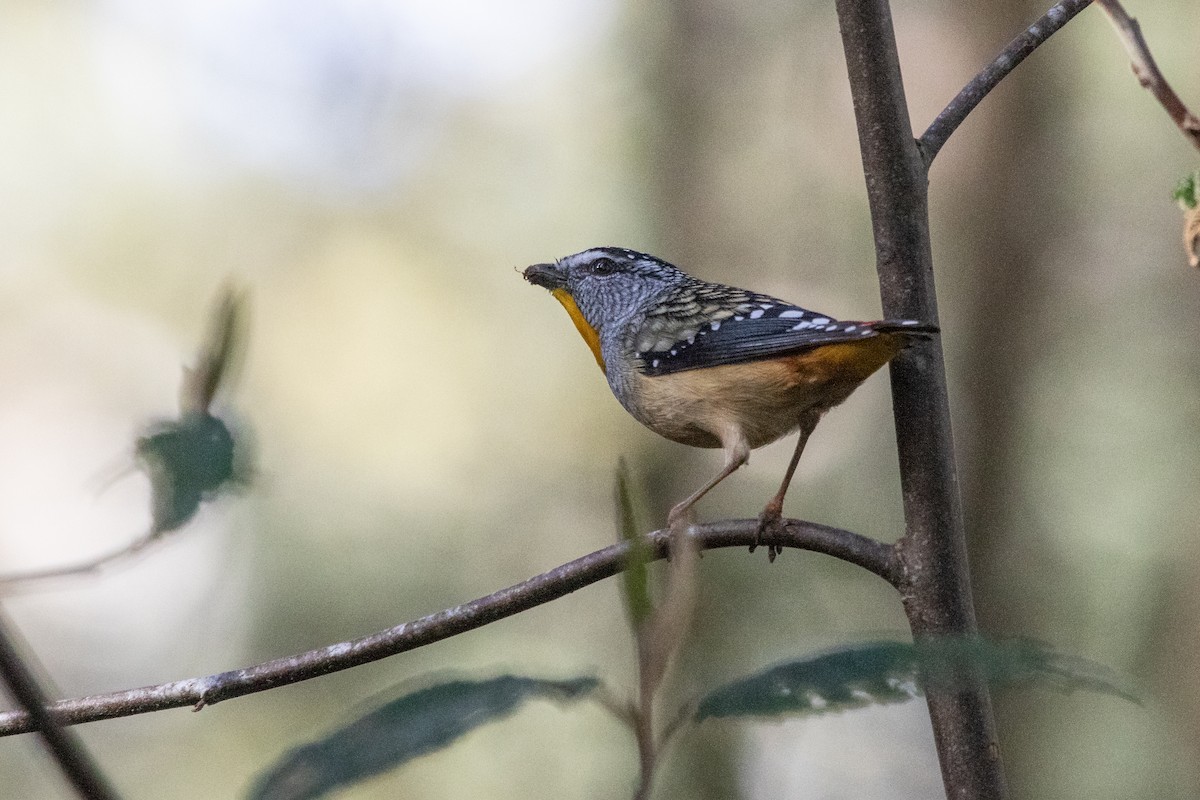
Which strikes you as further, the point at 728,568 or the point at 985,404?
the point at 728,568

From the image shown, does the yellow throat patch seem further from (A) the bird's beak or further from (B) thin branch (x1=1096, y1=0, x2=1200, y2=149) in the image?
(B) thin branch (x1=1096, y1=0, x2=1200, y2=149)

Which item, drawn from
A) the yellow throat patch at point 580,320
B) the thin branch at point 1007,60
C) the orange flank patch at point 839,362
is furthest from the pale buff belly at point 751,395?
the thin branch at point 1007,60

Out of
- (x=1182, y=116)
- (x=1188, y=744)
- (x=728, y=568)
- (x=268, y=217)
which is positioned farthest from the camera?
(x=268, y=217)

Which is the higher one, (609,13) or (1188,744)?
(609,13)

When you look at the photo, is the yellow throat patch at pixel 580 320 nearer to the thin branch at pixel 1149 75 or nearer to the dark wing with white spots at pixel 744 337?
the dark wing with white spots at pixel 744 337

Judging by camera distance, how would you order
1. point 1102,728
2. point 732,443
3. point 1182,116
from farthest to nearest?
point 1102,728
point 732,443
point 1182,116

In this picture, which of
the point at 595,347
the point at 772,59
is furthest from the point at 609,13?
the point at 595,347

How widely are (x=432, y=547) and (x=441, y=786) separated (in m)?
2.01

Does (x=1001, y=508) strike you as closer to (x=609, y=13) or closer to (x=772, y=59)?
(x=772, y=59)

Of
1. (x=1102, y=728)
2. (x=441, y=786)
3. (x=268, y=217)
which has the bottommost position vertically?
(x=441, y=786)

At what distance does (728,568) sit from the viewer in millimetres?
8078

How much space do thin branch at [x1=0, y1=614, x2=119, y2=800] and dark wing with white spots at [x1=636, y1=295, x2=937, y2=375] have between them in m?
2.94

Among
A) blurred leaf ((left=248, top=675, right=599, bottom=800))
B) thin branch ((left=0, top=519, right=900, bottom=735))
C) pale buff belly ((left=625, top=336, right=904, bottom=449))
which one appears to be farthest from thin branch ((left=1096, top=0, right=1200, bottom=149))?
blurred leaf ((left=248, top=675, right=599, bottom=800))

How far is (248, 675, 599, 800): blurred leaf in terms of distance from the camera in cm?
104
